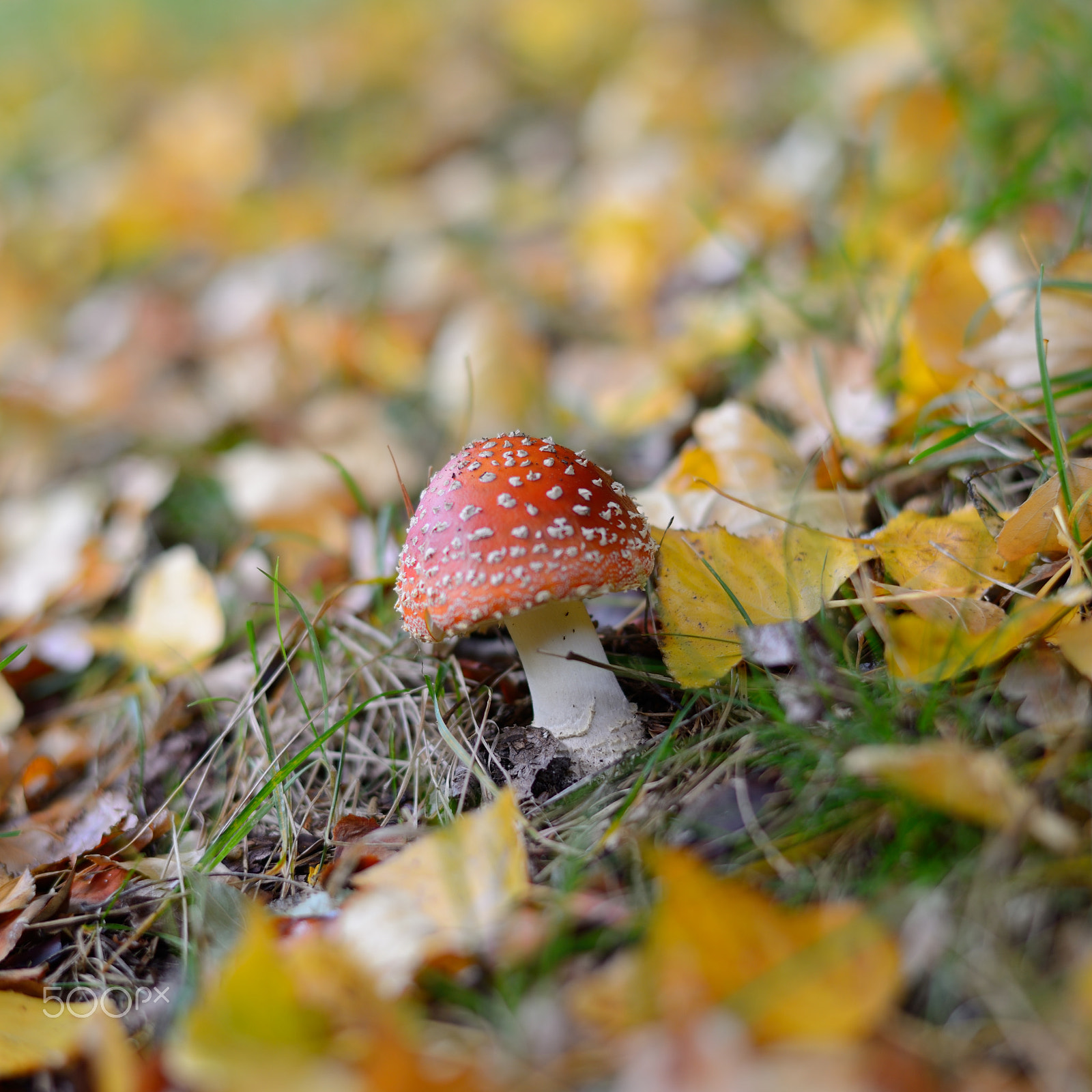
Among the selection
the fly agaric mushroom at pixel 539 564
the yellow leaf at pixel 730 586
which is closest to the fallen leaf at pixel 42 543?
the fly agaric mushroom at pixel 539 564

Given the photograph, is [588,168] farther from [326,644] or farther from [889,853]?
[889,853]

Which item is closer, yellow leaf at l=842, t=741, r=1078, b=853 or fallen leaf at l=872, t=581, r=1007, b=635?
yellow leaf at l=842, t=741, r=1078, b=853

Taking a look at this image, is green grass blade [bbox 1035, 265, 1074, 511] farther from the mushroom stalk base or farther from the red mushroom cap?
the mushroom stalk base

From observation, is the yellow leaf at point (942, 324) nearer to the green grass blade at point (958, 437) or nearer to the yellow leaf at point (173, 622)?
the green grass blade at point (958, 437)

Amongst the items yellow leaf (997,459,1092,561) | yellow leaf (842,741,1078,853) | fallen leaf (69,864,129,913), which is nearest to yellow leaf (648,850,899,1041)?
yellow leaf (842,741,1078,853)

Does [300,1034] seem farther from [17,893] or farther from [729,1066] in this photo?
[17,893]

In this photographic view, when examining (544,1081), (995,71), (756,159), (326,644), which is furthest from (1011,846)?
(756,159)

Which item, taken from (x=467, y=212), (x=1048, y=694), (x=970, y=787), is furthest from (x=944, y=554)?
(x=467, y=212)
